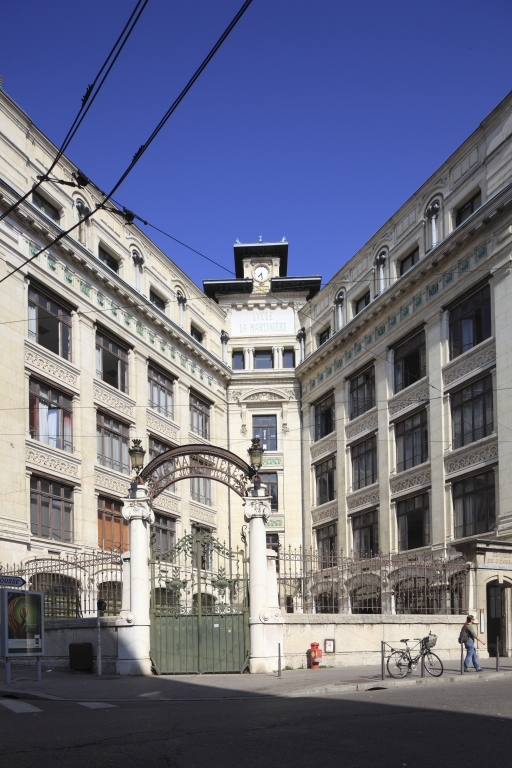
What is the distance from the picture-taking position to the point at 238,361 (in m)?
52.2

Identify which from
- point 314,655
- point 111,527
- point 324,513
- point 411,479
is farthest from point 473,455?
point 111,527

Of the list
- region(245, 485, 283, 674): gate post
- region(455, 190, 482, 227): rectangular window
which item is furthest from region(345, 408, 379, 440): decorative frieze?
region(245, 485, 283, 674): gate post

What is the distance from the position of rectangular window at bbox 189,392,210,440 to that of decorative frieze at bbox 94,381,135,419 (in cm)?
677

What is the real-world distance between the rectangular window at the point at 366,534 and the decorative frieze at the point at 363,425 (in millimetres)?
3772

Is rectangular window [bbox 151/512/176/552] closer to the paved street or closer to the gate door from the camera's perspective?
the gate door

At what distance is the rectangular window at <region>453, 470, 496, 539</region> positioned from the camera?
3356 centimetres

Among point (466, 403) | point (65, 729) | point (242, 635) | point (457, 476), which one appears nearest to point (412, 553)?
point (457, 476)

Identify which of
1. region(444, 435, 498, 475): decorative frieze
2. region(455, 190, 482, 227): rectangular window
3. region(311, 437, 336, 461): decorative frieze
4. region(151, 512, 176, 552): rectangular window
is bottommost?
region(151, 512, 176, 552): rectangular window

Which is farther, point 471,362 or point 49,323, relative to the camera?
point 49,323

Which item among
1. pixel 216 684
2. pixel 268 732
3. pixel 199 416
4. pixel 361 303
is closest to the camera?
pixel 268 732

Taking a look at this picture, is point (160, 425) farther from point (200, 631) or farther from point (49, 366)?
point (200, 631)

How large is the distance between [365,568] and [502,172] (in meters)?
14.9

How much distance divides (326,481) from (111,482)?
1312cm

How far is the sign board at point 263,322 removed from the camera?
169 feet
